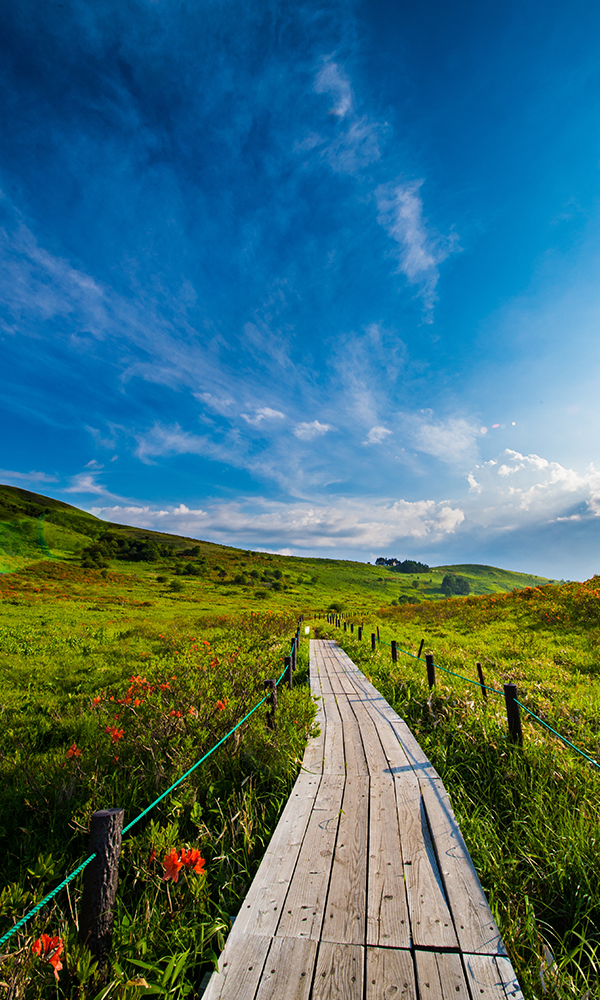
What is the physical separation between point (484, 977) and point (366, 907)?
0.78 meters

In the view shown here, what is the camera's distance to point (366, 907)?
104 inches

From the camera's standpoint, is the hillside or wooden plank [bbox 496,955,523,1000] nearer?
wooden plank [bbox 496,955,523,1000]

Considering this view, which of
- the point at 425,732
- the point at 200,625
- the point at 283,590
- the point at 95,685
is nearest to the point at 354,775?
the point at 425,732

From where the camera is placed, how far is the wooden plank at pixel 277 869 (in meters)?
2.57

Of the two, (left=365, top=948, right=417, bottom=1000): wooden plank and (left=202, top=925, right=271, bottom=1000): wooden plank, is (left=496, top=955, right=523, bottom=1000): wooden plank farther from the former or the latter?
(left=202, top=925, right=271, bottom=1000): wooden plank

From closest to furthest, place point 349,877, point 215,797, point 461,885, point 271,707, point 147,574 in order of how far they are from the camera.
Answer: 1. point 461,885
2. point 349,877
3. point 215,797
4. point 271,707
5. point 147,574

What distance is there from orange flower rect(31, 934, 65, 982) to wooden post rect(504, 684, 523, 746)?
16.7ft

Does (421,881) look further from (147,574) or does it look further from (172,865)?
(147,574)

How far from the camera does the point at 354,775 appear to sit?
463 cm

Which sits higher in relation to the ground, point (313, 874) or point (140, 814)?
point (140, 814)

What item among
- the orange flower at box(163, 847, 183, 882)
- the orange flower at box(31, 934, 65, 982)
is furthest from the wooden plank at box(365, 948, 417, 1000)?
the orange flower at box(31, 934, 65, 982)

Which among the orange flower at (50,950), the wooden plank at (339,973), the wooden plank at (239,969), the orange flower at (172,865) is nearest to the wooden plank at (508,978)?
the wooden plank at (339,973)

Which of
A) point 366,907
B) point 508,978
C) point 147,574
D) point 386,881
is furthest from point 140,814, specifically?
point 147,574

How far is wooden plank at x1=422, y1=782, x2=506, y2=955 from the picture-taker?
2.38 metres
